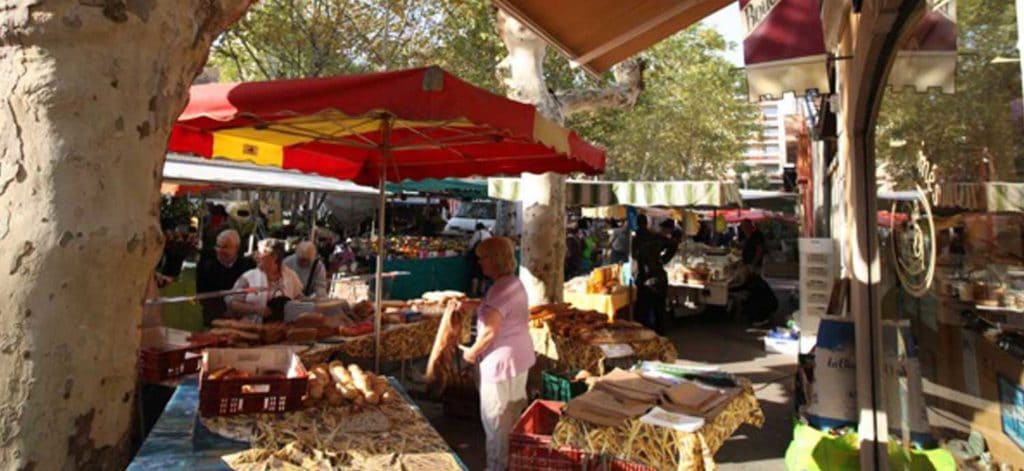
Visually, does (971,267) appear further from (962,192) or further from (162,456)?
(162,456)

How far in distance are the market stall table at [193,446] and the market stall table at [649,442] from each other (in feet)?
2.94

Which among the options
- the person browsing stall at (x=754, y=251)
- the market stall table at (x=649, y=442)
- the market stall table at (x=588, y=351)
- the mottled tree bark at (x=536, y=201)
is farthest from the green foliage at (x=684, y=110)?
the market stall table at (x=649, y=442)

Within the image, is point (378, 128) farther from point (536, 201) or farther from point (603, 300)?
point (603, 300)

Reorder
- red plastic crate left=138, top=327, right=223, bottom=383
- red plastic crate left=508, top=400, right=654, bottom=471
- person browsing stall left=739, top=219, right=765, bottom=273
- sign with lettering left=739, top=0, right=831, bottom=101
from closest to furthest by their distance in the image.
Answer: red plastic crate left=508, top=400, right=654, bottom=471
red plastic crate left=138, top=327, right=223, bottom=383
sign with lettering left=739, top=0, right=831, bottom=101
person browsing stall left=739, top=219, right=765, bottom=273

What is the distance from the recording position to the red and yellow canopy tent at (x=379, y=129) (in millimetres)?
3021

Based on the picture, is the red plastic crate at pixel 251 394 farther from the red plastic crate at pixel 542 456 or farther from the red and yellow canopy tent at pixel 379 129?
the red and yellow canopy tent at pixel 379 129

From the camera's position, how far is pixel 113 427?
238cm

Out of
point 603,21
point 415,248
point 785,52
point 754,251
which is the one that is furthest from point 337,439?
point 415,248

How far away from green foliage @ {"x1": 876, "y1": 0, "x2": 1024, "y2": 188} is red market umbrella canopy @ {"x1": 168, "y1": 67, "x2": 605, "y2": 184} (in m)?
2.04

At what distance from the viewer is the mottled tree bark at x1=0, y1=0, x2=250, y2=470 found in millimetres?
2119

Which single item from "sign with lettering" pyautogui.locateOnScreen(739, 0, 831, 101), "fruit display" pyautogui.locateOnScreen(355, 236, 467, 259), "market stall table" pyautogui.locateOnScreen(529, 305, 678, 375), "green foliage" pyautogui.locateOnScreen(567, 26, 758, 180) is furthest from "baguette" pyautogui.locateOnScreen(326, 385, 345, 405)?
"green foliage" pyautogui.locateOnScreen(567, 26, 758, 180)

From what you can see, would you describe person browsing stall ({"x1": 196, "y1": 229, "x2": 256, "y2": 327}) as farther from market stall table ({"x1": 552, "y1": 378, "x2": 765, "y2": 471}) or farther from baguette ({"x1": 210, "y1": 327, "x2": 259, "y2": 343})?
market stall table ({"x1": 552, "y1": 378, "x2": 765, "y2": 471})

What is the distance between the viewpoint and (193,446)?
8.14 feet

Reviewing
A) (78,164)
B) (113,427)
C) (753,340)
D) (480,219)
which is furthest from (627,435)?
(480,219)
